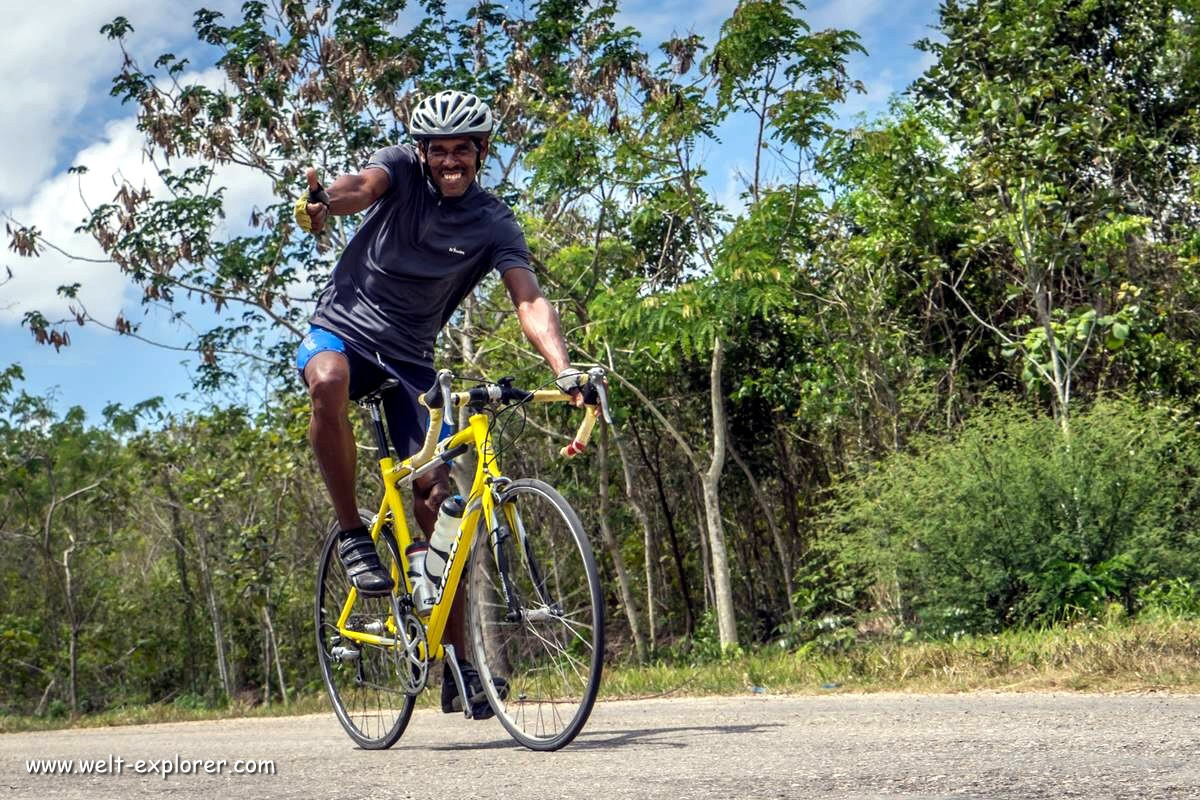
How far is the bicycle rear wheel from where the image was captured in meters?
5.19

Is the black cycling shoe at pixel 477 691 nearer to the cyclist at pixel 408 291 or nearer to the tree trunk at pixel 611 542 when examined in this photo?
the cyclist at pixel 408 291

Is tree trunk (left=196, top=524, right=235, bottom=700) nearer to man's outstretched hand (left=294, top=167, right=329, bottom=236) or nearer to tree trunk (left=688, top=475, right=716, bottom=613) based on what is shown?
tree trunk (left=688, top=475, right=716, bottom=613)

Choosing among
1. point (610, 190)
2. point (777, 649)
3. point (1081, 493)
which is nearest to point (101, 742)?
point (1081, 493)

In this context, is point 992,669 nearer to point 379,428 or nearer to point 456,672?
point 456,672

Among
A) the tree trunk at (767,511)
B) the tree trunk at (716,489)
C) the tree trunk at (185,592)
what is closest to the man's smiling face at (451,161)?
the tree trunk at (716,489)

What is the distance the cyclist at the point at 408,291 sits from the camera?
484cm

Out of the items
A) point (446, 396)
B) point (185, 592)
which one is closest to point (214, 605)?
point (185, 592)

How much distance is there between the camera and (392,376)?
503 cm

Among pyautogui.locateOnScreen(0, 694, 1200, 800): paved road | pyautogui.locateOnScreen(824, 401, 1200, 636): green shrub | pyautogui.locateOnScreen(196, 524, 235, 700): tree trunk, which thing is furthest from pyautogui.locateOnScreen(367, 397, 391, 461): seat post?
pyautogui.locateOnScreen(196, 524, 235, 700): tree trunk

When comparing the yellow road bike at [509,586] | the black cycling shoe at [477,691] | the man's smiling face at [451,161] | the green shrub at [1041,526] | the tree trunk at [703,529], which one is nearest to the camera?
the yellow road bike at [509,586]

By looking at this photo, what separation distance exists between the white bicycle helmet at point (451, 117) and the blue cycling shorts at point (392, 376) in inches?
32.2

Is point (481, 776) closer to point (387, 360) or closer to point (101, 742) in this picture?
point (387, 360)

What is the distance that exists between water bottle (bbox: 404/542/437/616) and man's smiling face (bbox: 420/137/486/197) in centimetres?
129

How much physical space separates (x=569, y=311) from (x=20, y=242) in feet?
23.2
